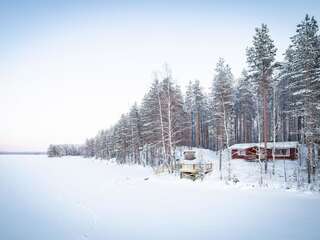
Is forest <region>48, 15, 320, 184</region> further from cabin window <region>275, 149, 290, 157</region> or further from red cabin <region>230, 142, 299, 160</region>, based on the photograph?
cabin window <region>275, 149, 290, 157</region>

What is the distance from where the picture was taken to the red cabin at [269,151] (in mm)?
29781

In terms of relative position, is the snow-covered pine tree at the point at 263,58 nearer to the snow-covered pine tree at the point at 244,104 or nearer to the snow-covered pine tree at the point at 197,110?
the snow-covered pine tree at the point at 197,110

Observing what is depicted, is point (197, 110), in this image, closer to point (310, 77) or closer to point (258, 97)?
point (258, 97)

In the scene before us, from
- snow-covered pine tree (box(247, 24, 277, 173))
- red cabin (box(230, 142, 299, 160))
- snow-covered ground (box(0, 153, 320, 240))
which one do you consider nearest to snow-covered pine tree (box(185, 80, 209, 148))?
red cabin (box(230, 142, 299, 160))

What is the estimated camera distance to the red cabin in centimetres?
2978

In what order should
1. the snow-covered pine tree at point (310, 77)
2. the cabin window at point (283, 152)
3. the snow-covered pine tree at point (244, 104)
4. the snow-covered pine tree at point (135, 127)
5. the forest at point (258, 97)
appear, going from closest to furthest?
1. the snow-covered pine tree at point (310, 77)
2. the forest at point (258, 97)
3. the cabin window at point (283, 152)
4. the snow-covered pine tree at point (244, 104)
5. the snow-covered pine tree at point (135, 127)

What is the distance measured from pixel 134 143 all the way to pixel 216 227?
36716 mm

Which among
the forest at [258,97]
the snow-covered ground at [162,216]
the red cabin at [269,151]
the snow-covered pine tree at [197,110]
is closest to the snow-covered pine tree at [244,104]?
the forest at [258,97]

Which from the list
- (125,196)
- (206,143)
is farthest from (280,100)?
(125,196)

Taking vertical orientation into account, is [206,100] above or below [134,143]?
above

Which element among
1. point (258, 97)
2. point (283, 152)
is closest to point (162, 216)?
point (258, 97)

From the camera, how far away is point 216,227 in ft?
25.6

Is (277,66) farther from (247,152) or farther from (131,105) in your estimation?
(131,105)

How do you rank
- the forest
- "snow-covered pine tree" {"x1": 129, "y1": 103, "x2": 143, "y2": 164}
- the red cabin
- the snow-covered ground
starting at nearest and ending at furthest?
the snow-covered ground, the forest, the red cabin, "snow-covered pine tree" {"x1": 129, "y1": 103, "x2": 143, "y2": 164}
